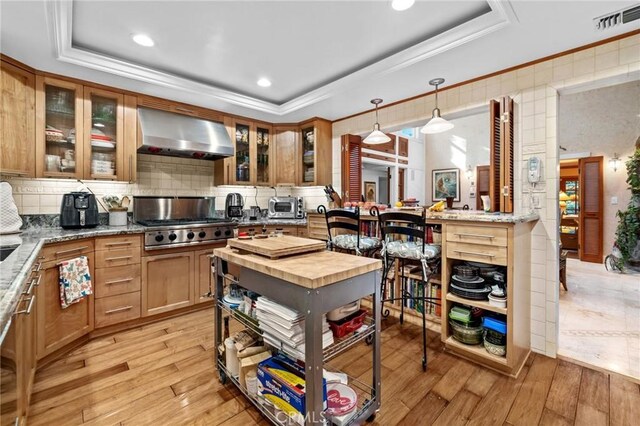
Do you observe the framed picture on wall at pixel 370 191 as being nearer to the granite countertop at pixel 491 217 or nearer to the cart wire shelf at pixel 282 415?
the granite countertop at pixel 491 217

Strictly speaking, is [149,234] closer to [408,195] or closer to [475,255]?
[475,255]

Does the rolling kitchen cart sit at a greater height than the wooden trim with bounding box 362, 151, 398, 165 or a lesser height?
lesser

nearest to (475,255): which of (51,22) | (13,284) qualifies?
(13,284)

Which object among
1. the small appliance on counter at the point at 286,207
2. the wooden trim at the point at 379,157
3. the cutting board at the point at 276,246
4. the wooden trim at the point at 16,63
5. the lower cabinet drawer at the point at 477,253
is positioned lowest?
the lower cabinet drawer at the point at 477,253

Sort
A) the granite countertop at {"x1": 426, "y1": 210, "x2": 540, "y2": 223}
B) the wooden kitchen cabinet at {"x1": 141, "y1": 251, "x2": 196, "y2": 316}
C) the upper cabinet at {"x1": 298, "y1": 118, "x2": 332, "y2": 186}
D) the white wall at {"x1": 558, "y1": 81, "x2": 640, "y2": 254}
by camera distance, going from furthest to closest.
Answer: the white wall at {"x1": 558, "y1": 81, "x2": 640, "y2": 254}, the upper cabinet at {"x1": 298, "y1": 118, "x2": 332, "y2": 186}, the wooden kitchen cabinet at {"x1": 141, "y1": 251, "x2": 196, "y2": 316}, the granite countertop at {"x1": 426, "y1": 210, "x2": 540, "y2": 223}

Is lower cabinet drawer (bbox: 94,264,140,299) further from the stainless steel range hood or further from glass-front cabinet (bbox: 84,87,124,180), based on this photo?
the stainless steel range hood

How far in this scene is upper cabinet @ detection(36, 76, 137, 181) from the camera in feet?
8.36

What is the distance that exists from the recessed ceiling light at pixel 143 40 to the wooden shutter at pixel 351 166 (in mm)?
2383

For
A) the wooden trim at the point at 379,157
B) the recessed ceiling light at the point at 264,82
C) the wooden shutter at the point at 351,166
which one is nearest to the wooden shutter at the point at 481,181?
the wooden trim at the point at 379,157

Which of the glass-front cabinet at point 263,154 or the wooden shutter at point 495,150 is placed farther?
the glass-front cabinet at point 263,154

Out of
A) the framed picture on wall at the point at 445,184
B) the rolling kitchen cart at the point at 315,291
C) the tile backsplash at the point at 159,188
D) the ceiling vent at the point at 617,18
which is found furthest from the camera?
the framed picture on wall at the point at 445,184

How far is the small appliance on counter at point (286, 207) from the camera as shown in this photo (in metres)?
4.14

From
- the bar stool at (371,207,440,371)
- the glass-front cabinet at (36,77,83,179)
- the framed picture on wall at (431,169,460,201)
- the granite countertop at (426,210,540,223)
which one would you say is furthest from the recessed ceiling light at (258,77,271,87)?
the framed picture on wall at (431,169,460,201)

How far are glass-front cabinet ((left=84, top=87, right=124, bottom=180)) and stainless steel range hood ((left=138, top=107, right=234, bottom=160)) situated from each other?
0.67ft
